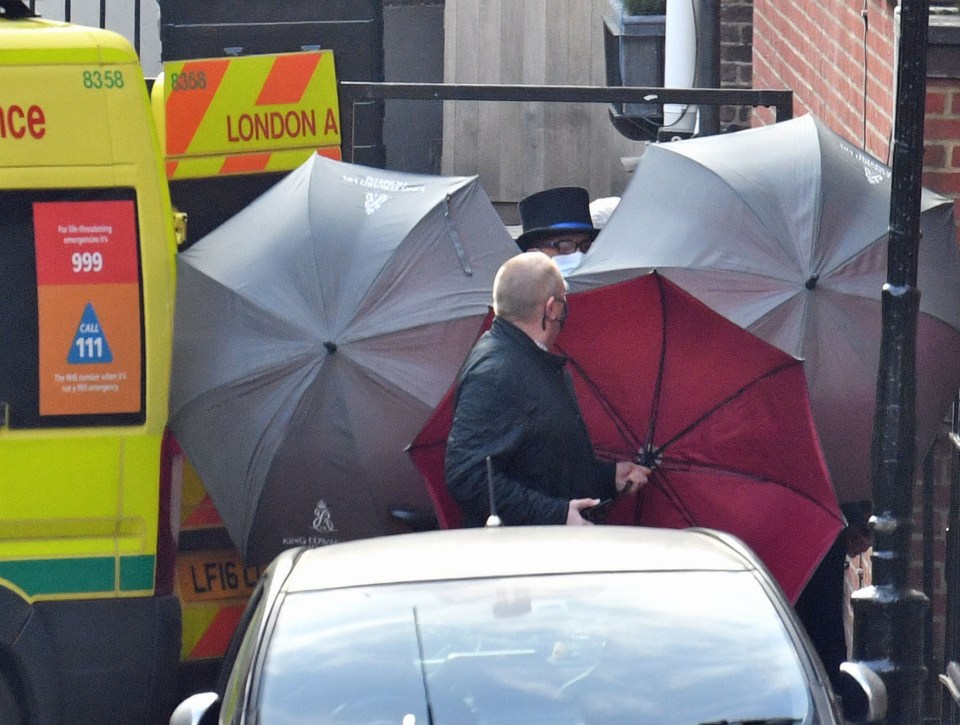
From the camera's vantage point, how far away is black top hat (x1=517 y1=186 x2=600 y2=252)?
750 centimetres

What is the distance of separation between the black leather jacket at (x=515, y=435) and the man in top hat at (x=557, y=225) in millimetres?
1951

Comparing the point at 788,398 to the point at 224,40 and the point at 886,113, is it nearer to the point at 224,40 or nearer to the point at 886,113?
the point at 886,113

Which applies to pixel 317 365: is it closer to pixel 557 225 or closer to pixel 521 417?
pixel 521 417

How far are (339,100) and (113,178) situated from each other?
2369 mm

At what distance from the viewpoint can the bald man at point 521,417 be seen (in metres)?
5.39

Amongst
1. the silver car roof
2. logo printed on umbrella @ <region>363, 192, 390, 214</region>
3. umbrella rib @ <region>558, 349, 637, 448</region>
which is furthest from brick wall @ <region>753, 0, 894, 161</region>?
the silver car roof

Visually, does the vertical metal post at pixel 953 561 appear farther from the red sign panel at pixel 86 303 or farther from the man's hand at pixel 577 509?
the red sign panel at pixel 86 303

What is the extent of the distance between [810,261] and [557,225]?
189 cm

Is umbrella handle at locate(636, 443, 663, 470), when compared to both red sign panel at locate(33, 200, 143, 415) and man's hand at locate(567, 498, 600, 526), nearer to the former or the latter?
man's hand at locate(567, 498, 600, 526)

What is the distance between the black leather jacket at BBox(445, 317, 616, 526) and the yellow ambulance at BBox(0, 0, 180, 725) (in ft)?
3.04

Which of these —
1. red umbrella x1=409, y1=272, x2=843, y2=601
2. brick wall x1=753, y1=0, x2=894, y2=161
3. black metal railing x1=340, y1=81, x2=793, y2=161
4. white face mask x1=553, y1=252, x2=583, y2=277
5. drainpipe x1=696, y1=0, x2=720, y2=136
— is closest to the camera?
red umbrella x1=409, y1=272, x2=843, y2=601

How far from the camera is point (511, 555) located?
13.6ft

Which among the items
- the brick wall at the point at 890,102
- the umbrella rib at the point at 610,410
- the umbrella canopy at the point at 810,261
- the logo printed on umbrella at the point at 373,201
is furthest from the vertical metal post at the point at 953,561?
the logo printed on umbrella at the point at 373,201

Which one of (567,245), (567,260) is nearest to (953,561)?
(567,260)
